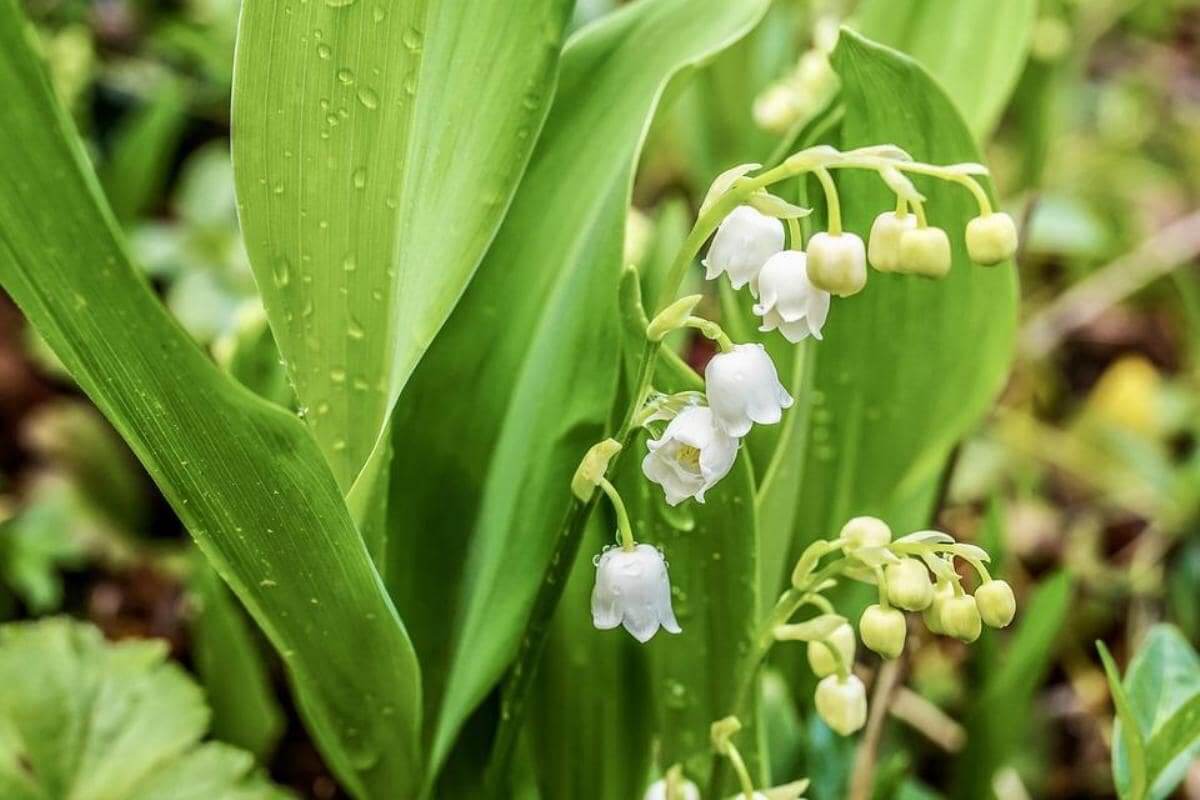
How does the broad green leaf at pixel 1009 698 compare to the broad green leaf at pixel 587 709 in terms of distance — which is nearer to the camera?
the broad green leaf at pixel 587 709

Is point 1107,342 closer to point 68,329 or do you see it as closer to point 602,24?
point 602,24

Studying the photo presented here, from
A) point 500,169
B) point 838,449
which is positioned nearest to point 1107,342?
point 838,449

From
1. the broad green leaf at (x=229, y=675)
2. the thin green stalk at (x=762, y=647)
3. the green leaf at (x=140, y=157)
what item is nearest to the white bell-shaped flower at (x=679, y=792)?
the thin green stalk at (x=762, y=647)

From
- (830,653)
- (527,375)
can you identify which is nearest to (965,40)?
(527,375)

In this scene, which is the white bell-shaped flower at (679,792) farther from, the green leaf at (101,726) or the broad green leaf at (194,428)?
the green leaf at (101,726)

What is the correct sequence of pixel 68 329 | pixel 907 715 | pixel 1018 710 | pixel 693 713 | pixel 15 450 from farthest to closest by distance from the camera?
pixel 15 450, pixel 907 715, pixel 1018 710, pixel 693 713, pixel 68 329

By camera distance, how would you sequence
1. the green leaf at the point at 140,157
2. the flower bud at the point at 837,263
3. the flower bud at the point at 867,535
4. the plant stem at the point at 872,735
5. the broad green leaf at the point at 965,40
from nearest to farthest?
the flower bud at the point at 837,263
the flower bud at the point at 867,535
the plant stem at the point at 872,735
the broad green leaf at the point at 965,40
the green leaf at the point at 140,157
